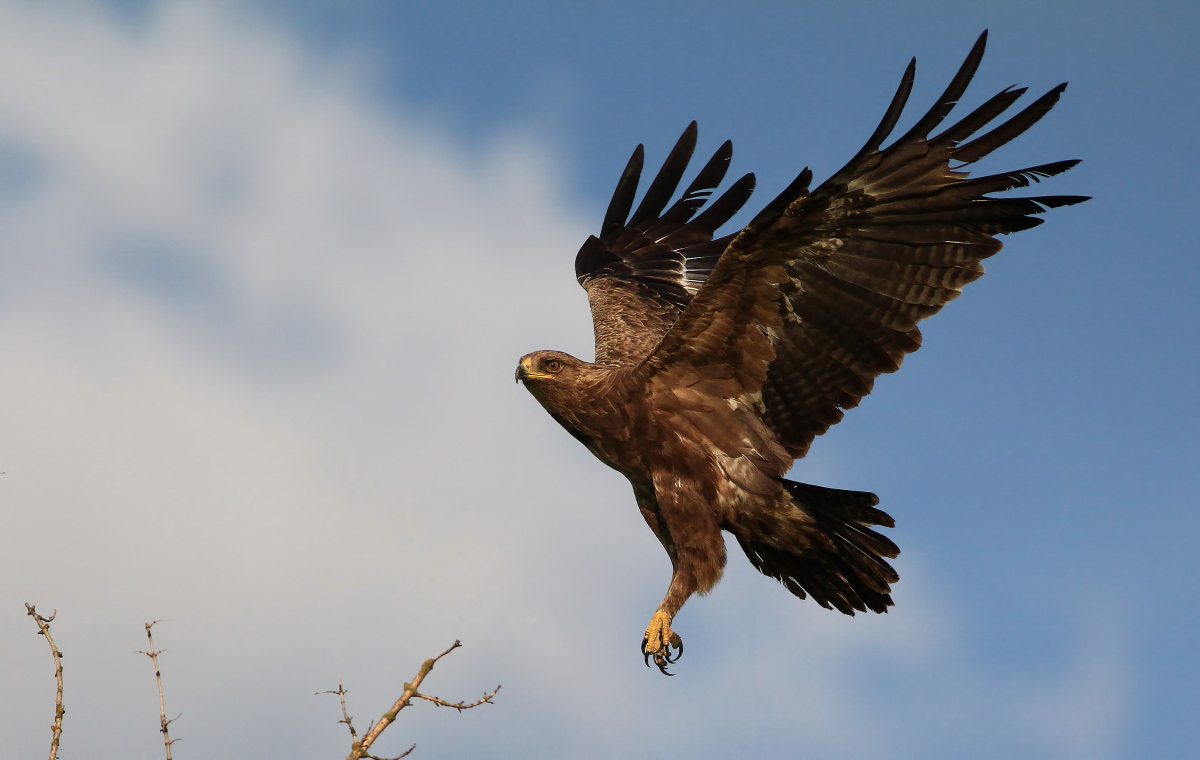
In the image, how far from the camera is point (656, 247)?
32.0 ft

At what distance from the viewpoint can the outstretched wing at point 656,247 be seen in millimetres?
8883

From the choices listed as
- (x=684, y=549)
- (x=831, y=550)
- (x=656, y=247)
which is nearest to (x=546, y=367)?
(x=684, y=549)

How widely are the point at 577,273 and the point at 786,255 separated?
453 centimetres

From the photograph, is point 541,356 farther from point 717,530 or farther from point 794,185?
point 794,185

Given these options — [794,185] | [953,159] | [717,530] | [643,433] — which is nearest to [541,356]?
[643,433]

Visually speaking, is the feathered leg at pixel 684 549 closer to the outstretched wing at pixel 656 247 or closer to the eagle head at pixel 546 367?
the eagle head at pixel 546 367

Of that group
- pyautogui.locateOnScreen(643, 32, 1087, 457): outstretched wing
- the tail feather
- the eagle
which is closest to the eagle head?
the eagle

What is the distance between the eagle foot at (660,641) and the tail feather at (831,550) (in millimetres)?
913

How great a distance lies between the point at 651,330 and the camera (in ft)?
27.9

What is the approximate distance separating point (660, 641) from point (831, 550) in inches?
51.2

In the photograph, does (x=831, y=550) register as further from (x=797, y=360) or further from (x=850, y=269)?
(x=850, y=269)

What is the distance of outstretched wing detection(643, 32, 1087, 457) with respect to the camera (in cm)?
527

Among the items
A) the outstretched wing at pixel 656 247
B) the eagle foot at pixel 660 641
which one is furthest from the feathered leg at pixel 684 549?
the outstretched wing at pixel 656 247

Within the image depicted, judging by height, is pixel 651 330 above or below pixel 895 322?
above
